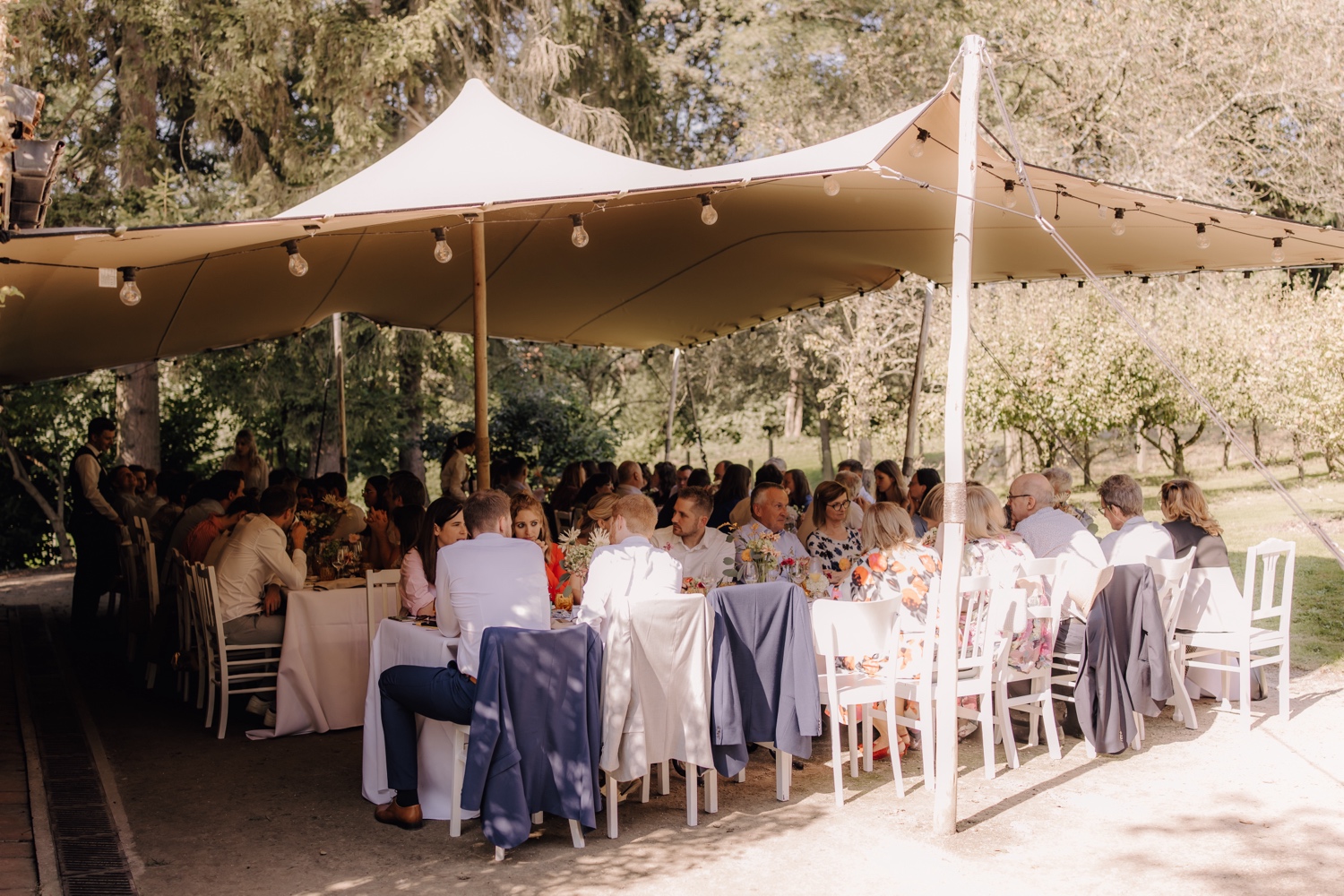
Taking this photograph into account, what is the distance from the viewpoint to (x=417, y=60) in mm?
13023

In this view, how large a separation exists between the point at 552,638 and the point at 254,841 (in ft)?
4.37

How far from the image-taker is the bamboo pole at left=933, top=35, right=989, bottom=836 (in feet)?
13.3

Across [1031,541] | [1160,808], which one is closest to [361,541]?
[1031,541]

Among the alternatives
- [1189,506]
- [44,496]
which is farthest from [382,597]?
[44,496]

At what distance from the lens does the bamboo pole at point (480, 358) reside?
267 inches

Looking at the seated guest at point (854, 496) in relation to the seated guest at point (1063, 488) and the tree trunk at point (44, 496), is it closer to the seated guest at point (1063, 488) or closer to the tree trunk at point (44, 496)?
the seated guest at point (1063, 488)

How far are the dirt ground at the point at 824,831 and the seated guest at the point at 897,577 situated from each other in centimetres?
50

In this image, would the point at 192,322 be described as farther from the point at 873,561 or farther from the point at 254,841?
the point at 873,561

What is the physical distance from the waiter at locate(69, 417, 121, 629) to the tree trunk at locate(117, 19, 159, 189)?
15.7ft

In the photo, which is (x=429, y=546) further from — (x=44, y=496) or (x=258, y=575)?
(x=44, y=496)

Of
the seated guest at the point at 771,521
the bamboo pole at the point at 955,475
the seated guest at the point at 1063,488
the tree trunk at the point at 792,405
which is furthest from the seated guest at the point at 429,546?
the tree trunk at the point at 792,405

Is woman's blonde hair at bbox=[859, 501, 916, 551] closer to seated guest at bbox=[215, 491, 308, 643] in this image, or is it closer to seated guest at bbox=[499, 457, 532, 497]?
seated guest at bbox=[215, 491, 308, 643]

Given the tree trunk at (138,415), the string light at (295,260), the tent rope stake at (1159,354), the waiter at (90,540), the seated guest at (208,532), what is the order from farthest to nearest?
the tree trunk at (138,415) → the waiter at (90,540) → the seated guest at (208,532) → the string light at (295,260) → the tent rope stake at (1159,354)

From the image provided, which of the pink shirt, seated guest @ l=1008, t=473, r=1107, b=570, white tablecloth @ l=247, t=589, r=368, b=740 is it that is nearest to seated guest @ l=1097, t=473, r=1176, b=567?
seated guest @ l=1008, t=473, r=1107, b=570
